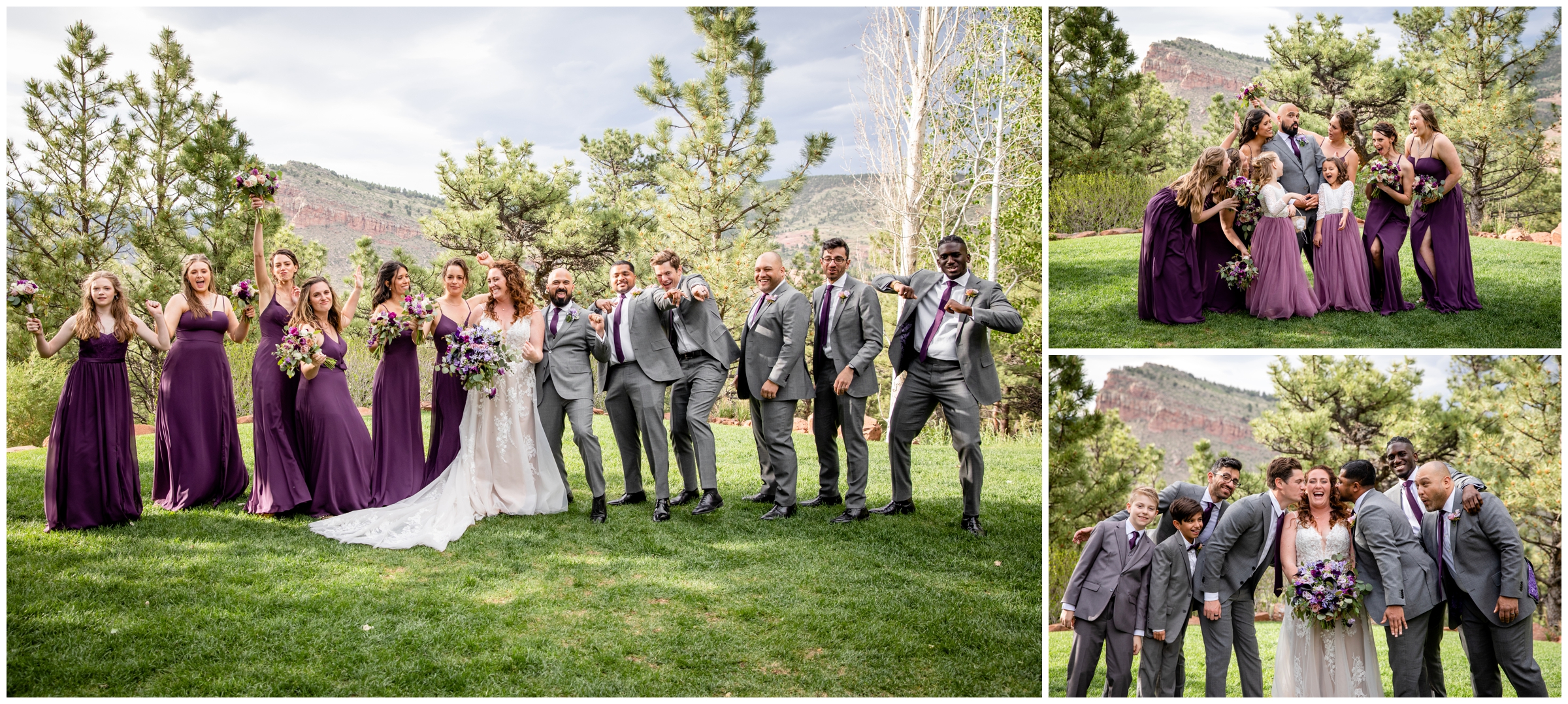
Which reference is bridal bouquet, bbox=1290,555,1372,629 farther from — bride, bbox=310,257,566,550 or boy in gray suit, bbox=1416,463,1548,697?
bride, bbox=310,257,566,550

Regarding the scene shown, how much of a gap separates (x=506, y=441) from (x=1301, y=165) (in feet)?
22.7

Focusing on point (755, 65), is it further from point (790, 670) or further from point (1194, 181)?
point (790, 670)

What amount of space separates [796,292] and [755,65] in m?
13.4

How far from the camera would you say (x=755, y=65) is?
19.7 metres

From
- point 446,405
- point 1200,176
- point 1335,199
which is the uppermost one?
point 1200,176

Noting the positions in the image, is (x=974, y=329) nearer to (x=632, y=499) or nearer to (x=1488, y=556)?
(x=632, y=499)

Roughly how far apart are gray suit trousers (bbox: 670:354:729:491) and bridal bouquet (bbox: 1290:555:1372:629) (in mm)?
4326

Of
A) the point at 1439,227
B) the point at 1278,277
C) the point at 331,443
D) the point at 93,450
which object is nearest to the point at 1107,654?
the point at 1278,277

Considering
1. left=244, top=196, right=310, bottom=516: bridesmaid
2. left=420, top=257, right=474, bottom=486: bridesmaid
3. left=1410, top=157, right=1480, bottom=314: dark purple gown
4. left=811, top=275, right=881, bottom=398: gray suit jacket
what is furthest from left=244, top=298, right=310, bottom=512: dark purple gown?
left=1410, top=157, right=1480, bottom=314: dark purple gown

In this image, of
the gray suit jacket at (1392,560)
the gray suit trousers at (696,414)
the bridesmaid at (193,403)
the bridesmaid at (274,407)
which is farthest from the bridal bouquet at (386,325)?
the gray suit jacket at (1392,560)

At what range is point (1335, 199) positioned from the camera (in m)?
7.15

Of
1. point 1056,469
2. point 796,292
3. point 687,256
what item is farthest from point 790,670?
point 687,256

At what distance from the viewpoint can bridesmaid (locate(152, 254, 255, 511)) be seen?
7461 mm

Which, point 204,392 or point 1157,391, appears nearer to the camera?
point 204,392
